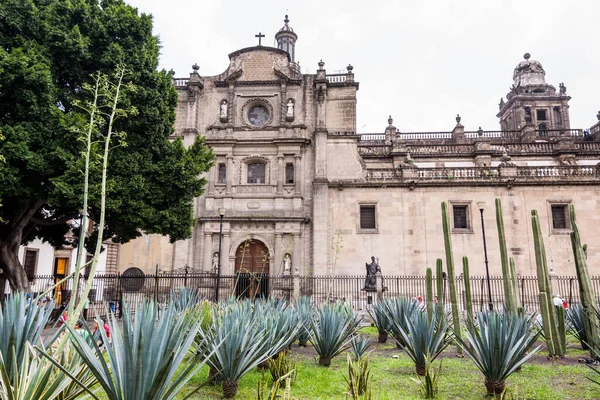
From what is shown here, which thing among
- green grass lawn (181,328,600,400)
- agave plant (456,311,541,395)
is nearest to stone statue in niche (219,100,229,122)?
green grass lawn (181,328,600,400)

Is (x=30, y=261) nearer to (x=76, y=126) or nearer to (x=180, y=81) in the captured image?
(x=180, y=81)

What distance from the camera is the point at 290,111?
24094 mm

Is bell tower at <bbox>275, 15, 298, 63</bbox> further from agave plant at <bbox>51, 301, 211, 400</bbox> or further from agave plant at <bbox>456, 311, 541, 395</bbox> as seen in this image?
agave plant at <bbox>51, 301, 211, 400</bbox>

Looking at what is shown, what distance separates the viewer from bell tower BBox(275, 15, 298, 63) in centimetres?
3653

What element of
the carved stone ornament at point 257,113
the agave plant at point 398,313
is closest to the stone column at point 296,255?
the carved stone ornament at point 257,113

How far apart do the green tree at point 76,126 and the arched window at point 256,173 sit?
8486mm

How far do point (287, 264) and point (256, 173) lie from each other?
5.79 metres

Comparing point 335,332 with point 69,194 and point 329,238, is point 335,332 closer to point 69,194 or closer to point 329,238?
point 69,194

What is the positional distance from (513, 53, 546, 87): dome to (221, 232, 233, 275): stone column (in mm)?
37525

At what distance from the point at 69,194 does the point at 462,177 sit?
18.7m

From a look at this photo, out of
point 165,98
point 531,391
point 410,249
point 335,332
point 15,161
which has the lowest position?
point 531,391

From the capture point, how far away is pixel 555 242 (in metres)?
21.2

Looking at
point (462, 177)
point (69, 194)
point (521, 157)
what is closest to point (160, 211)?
point (69, 194)

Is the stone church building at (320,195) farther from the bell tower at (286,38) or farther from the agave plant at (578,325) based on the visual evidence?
the bell tower at (286,38)
